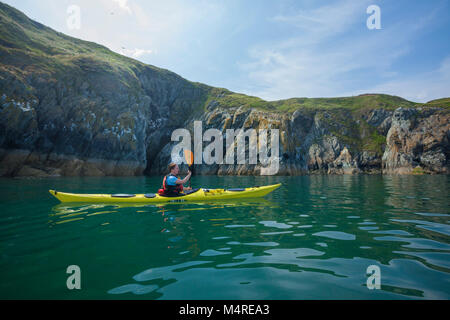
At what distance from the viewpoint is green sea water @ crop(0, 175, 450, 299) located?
338cm

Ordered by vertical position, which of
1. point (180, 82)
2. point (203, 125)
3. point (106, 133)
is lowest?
point (106, 133)

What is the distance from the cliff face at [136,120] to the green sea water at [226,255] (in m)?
37.3

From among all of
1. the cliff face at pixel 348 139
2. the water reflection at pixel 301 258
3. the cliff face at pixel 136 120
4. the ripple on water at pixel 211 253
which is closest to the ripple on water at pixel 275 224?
the water reflection at pixel 301 258

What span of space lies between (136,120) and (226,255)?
2130 inches

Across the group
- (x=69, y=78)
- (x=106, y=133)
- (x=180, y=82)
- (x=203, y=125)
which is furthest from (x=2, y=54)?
(x=180, y=82)

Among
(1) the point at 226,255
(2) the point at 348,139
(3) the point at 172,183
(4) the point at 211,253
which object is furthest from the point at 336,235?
(2) the point at 348,139

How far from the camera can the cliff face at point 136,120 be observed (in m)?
36.9

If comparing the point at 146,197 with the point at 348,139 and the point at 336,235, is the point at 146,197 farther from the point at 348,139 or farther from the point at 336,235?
the point at 348,139

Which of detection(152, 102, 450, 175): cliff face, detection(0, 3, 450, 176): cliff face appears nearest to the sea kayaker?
detection(0, 3, 450, 176): cliff face

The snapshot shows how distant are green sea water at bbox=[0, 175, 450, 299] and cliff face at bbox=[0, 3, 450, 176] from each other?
37.3 metres

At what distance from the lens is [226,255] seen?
4.79 m

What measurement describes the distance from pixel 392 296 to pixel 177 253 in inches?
152

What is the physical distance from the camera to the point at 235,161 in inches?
2320
